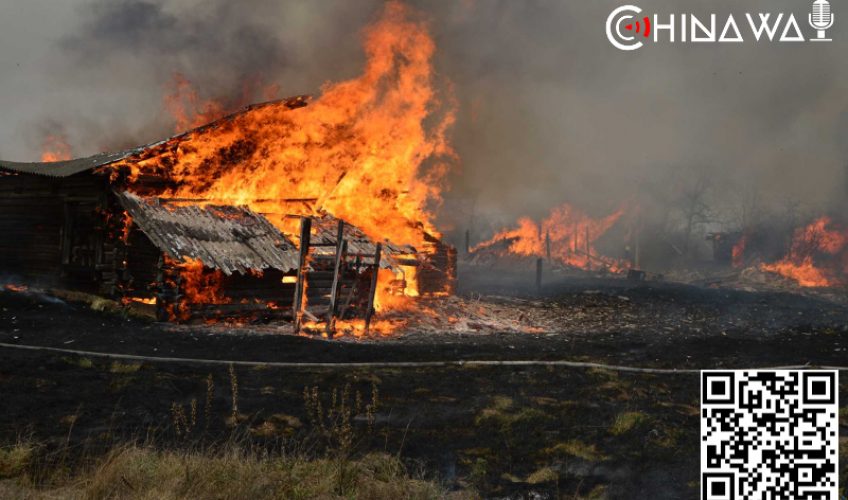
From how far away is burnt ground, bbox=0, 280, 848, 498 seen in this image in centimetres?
742

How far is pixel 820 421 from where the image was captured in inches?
243

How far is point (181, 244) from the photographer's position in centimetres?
1744

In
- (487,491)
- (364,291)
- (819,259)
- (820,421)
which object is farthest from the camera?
(819,259)

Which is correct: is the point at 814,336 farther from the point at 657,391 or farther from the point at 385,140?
the point at 385,140

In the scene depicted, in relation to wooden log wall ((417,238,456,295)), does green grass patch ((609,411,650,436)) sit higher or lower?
lower

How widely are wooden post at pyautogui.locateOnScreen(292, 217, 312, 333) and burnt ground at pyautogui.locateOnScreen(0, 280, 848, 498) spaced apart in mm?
803

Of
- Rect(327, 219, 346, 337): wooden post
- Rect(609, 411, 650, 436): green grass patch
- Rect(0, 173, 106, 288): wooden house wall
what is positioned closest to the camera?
Rect(609, 411, 650, 436): green grass patch

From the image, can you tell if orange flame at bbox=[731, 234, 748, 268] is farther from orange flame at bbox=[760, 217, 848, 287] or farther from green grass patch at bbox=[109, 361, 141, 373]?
green grass patch at bbox=[109, 361, 141, 373]

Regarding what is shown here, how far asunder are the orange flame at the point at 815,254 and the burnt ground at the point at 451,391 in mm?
24173

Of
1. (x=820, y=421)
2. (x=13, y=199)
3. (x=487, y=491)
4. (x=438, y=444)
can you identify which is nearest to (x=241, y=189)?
(x=13, y=199)

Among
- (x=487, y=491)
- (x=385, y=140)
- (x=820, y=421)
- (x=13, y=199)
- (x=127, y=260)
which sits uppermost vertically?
(x=385, y=140)

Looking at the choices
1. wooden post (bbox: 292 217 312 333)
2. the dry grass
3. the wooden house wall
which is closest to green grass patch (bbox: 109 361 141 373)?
the dry grass

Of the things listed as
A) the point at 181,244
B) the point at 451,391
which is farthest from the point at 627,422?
the point at 181,244

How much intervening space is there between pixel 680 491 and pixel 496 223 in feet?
214
